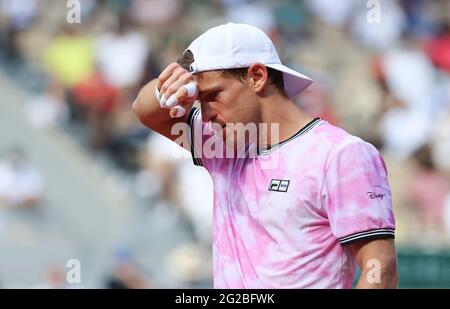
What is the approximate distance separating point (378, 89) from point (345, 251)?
743cm

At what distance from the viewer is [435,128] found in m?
10.2

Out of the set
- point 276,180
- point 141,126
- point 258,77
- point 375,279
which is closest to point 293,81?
point 258,77

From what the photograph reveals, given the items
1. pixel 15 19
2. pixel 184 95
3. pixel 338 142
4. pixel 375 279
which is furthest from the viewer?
pixel 15 19

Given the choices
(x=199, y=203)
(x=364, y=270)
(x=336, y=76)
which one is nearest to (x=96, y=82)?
(x=199, y=203)

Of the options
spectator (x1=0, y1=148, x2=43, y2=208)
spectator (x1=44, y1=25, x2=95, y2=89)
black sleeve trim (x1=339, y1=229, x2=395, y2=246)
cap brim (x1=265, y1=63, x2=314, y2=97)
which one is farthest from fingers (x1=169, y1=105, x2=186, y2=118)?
spectator (x1=44, y1=25, x2=95, y2=89)

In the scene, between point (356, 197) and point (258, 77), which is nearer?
point (356, 197)

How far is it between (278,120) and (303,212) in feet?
1.36

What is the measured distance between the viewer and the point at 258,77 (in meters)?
3.77

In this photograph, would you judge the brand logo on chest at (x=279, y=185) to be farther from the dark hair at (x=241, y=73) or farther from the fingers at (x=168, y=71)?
the fingers at (x=168, y=71)

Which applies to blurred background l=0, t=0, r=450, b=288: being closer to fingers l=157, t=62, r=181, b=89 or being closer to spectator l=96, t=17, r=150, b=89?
spectator l=96, t=17, r=150, b=89

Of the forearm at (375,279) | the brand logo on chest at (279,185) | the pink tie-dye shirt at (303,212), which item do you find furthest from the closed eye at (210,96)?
the forearm at (375,279)

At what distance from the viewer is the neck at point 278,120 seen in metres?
3.77

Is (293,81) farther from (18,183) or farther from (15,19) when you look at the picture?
(15,19)
